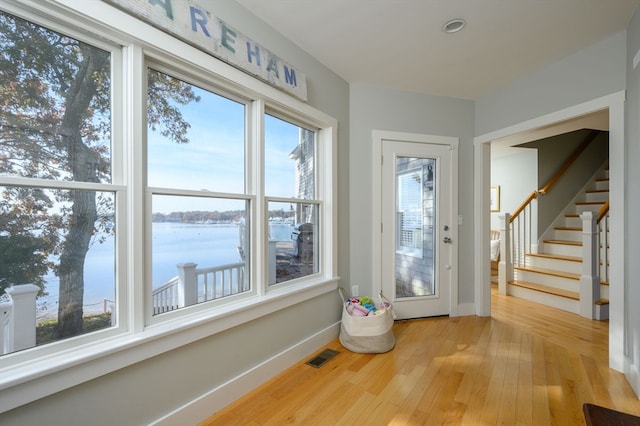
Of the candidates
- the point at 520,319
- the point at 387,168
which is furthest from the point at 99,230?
the point at 520,319

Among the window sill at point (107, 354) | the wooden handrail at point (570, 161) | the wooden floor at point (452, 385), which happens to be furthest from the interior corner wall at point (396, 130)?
the wooden handrail at point (570, 161)

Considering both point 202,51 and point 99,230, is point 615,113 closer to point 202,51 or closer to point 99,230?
point 202,51

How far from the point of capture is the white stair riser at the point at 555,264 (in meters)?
3.93

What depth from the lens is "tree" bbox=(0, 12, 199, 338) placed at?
1.11 m

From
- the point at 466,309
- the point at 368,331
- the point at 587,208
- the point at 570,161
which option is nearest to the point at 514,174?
the point at 570,161

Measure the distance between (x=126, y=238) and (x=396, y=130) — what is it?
2633 millimetres

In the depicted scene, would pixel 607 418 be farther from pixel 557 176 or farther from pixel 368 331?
pixel 557 176

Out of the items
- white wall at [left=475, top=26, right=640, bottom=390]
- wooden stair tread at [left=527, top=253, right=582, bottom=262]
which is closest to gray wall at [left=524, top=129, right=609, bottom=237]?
wooden stair tread at [left=527, top=253, right=582, bottom=262]

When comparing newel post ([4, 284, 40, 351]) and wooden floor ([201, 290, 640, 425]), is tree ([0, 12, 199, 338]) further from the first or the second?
wooden floor ([201, 290, 640, 425])

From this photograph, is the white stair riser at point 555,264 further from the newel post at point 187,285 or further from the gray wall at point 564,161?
the newel post at point 187,285

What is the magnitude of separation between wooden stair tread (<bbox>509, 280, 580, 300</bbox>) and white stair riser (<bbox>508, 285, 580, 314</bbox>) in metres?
0.04

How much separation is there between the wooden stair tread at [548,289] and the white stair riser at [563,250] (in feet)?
2.28

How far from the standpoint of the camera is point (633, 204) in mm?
1957

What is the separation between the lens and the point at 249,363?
6.26ft
